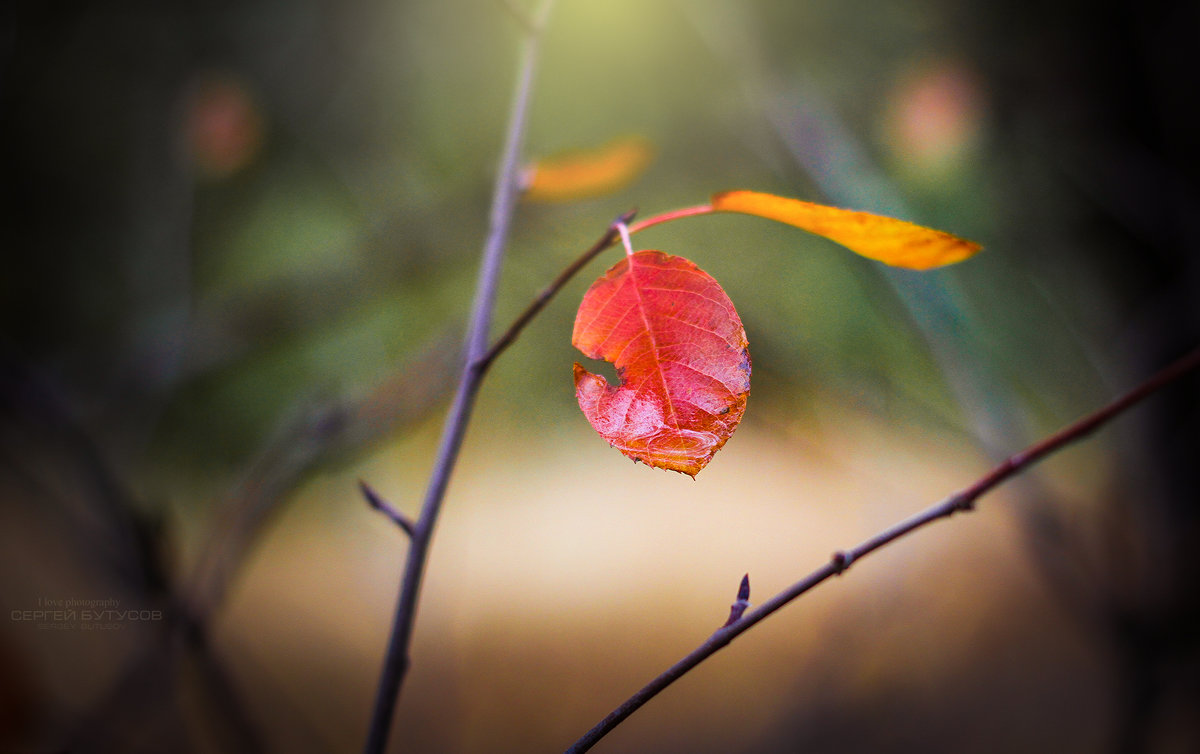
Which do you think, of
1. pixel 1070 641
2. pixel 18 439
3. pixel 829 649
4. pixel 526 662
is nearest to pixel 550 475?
pixel 526 662

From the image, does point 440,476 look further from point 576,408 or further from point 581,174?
point 576,408

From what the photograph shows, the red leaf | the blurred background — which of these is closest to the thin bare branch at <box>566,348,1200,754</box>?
the red leaf

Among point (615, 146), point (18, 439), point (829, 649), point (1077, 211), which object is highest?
point (18, 439)

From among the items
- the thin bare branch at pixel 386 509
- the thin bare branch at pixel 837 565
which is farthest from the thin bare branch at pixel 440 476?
the thin bare branch at pixel 837 565

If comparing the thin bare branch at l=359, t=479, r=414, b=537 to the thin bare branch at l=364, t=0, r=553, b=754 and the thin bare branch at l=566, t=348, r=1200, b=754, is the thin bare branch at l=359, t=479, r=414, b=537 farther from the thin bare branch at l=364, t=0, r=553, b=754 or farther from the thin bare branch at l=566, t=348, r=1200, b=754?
the thin bare branch at l=566, t=348, r=1200, b=754

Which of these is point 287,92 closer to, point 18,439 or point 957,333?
point 18,439

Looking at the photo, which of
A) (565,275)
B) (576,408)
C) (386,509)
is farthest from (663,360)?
(576,408)

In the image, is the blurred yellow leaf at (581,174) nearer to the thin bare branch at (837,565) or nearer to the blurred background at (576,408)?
the blurred background at (576,408)
